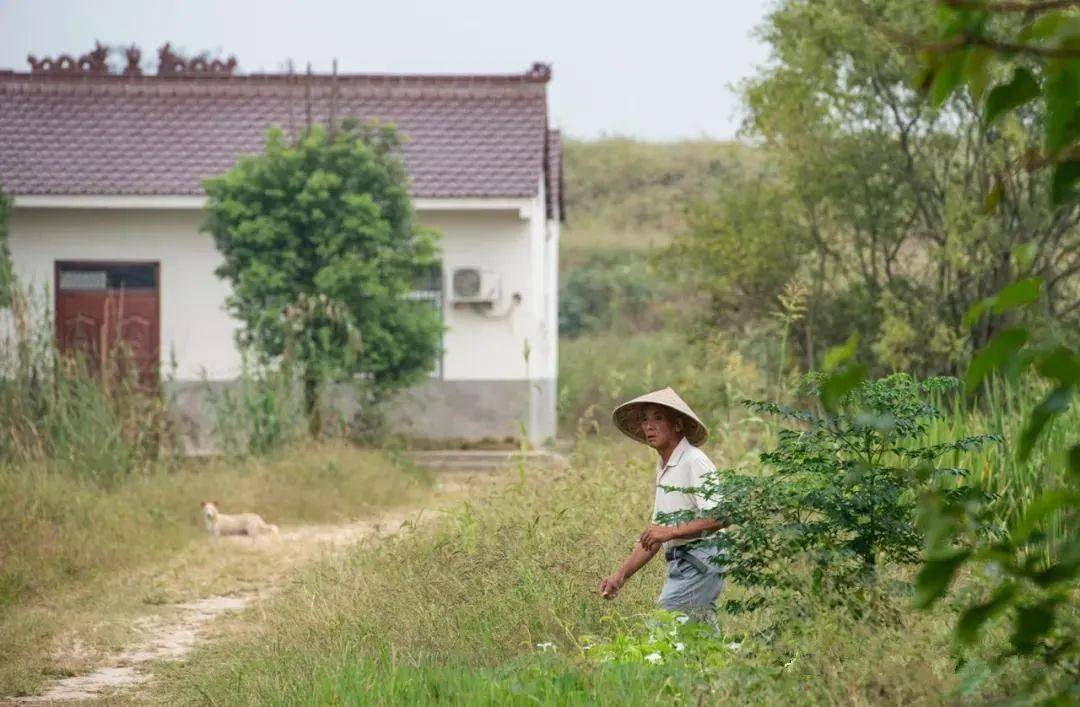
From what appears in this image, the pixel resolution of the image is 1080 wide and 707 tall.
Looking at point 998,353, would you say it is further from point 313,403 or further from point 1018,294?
point 313,403

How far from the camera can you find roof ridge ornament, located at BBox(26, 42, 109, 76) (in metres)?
23.8

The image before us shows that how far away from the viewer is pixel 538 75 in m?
22.9

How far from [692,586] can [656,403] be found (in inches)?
32.3

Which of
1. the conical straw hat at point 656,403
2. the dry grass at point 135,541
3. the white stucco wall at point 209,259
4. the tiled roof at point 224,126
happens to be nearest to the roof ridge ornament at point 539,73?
the tiled roof at point 224,126

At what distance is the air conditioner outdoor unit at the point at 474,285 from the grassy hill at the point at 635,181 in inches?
721

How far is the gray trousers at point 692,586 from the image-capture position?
250 inches

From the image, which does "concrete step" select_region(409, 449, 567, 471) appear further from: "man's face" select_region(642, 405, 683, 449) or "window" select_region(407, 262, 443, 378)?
"man's face" select_region(642, 405, 683, 449)

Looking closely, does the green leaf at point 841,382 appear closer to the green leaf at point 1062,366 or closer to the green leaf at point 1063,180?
the green leaf at point 1062,366

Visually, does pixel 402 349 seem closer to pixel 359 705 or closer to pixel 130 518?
pixel 130 518

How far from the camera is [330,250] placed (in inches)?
707

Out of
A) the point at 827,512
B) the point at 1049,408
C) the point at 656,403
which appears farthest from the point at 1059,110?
the point at 656,403

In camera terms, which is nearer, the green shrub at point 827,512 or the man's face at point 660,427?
the green shrub at point 827,512

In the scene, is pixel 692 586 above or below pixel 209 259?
below

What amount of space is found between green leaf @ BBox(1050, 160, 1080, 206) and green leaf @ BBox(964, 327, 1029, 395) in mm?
185
